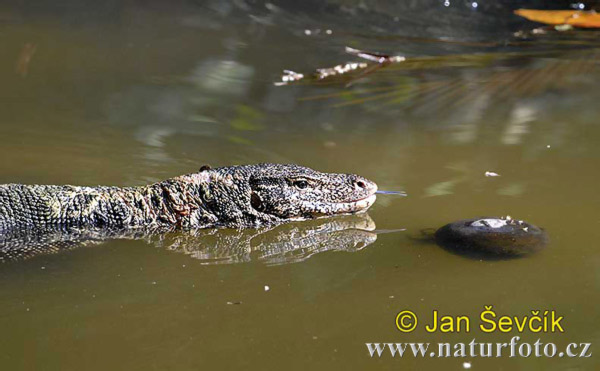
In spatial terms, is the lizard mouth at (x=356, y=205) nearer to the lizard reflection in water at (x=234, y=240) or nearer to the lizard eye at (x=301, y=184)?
the lizard reflection in water at (x=234, y=240)

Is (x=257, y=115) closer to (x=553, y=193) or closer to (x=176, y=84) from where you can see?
(x=176, y=84)

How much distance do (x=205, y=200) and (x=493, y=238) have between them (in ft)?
7.25

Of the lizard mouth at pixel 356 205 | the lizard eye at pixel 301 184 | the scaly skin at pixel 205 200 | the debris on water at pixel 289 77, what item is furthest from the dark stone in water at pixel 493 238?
the debris on water at pixel 289 77

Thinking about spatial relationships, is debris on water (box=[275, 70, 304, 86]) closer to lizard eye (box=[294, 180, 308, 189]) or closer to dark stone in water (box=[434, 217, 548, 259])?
lizard eye (box=[294, 180, 308, 189])

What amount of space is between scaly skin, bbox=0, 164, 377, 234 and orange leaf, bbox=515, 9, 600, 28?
223 inches

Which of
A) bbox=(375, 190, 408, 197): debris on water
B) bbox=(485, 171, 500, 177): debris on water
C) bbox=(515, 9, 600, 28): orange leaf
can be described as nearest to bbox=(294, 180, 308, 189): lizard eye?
bbox=(375, 190, 408, 197): debris on water

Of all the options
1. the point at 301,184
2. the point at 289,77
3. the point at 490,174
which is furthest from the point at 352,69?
the point at 301,184

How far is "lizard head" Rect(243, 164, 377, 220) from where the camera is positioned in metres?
7.08

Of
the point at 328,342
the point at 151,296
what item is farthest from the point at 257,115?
the point at 328,342

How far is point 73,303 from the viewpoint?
5.45 metres

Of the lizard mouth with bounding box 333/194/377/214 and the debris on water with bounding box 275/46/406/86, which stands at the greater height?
the debris on water with bounding box 275/46/406/86

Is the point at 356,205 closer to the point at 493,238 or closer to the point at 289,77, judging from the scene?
the point at 493,238

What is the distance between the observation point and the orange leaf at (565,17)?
11.6 metres

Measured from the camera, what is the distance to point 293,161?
789 cm
